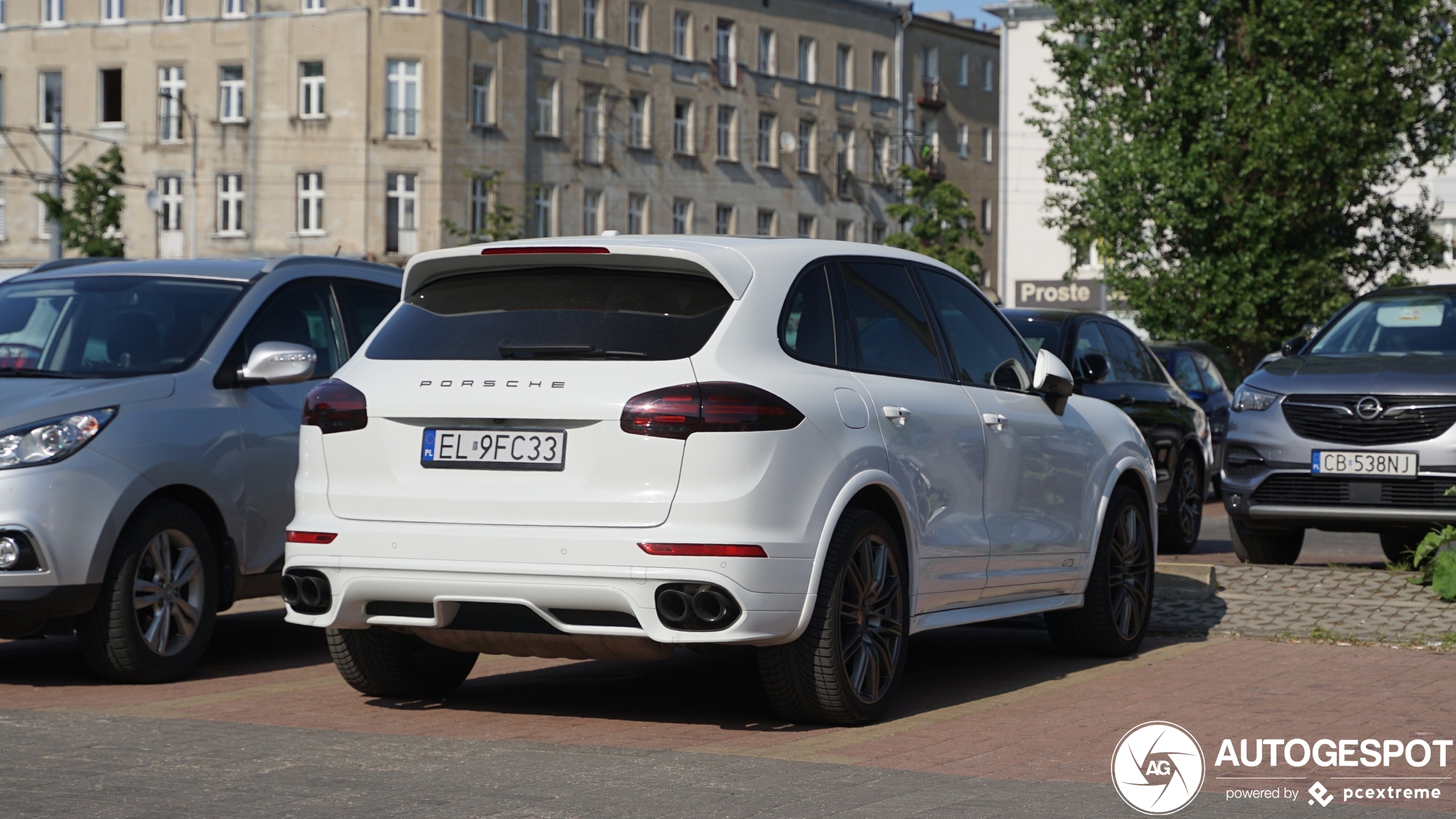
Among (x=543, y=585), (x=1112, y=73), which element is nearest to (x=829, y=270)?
(x=543, y=585)

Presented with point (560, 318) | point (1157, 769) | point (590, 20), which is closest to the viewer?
point (1157, 769)

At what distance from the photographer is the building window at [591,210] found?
64.4 meters

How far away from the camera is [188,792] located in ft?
18.4

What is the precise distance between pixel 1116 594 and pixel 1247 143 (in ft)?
94.0

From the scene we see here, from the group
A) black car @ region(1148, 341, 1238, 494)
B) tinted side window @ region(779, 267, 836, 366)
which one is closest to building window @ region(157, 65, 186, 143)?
black car @ region(1148, 341, 1238, 494)

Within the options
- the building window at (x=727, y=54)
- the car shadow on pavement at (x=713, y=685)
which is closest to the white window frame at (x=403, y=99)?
the building window at (x=727, y=54)

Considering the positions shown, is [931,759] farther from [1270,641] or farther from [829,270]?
[1270,641]

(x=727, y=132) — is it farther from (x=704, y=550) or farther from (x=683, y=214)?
(x=704, y=550)

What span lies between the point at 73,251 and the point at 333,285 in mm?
51086

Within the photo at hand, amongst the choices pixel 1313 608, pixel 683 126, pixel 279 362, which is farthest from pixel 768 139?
pixel 279 362

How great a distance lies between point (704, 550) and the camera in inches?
246

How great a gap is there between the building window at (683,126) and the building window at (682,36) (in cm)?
164

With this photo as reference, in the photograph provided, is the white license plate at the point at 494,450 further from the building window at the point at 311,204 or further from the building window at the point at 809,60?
the building window at the point at 809,60

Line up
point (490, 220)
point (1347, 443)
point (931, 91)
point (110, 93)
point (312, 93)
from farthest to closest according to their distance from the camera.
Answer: point (931, 91)
point (110, 93)
point (312, 93)
point (490, 220)
point (1347, 443)
